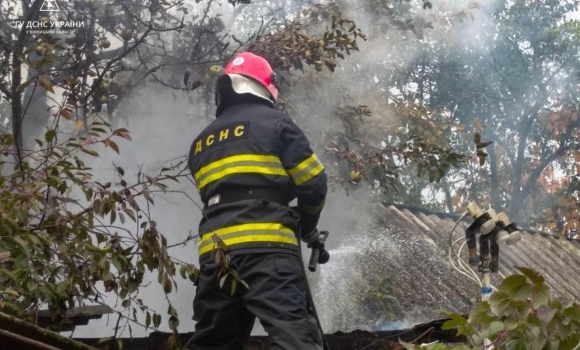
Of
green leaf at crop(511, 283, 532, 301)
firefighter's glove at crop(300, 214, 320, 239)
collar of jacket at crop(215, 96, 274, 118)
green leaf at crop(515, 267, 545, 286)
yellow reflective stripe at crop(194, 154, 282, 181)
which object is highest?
collar of jacket at crop(215, 96, 274, 118)

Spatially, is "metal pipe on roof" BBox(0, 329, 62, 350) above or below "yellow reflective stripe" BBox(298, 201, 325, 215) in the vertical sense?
below

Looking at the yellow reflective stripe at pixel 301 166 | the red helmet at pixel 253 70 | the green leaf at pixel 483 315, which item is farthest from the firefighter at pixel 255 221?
the green leaf at pixel 483 315

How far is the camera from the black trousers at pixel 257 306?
10.7ft

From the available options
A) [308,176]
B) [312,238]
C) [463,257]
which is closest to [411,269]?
[463,257]

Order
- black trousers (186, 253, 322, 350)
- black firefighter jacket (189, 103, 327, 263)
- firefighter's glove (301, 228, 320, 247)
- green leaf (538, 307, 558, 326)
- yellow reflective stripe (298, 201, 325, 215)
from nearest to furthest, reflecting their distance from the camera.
A: green leaf (538, 307, 558, 326), black trousers (186, 253, 322, 350), black firefighter jacket (189, 103, 327, 263), yellow reflective stripe (298, 201, 325, 215), firefighter's glove (301, 228, 320, 247)

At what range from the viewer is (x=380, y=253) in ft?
26.6

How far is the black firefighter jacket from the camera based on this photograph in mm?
3465

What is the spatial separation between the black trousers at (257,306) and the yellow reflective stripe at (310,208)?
0.94ft

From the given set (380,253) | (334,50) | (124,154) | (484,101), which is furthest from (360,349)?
(484,101)

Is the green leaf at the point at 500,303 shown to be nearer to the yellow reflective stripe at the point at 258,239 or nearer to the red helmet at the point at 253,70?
the yellow reflective stripe at the point at 258,239

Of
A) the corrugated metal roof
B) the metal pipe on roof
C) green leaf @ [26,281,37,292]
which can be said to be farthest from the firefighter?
the corrugated metal roof

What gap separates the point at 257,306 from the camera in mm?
3373

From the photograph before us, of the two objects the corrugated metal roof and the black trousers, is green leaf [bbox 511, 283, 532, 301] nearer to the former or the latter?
the black trousers

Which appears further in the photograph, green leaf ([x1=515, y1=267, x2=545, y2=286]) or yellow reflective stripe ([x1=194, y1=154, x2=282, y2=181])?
yellow reflective stripe ([x1=194, y1=154, x2=282, y2=181])
